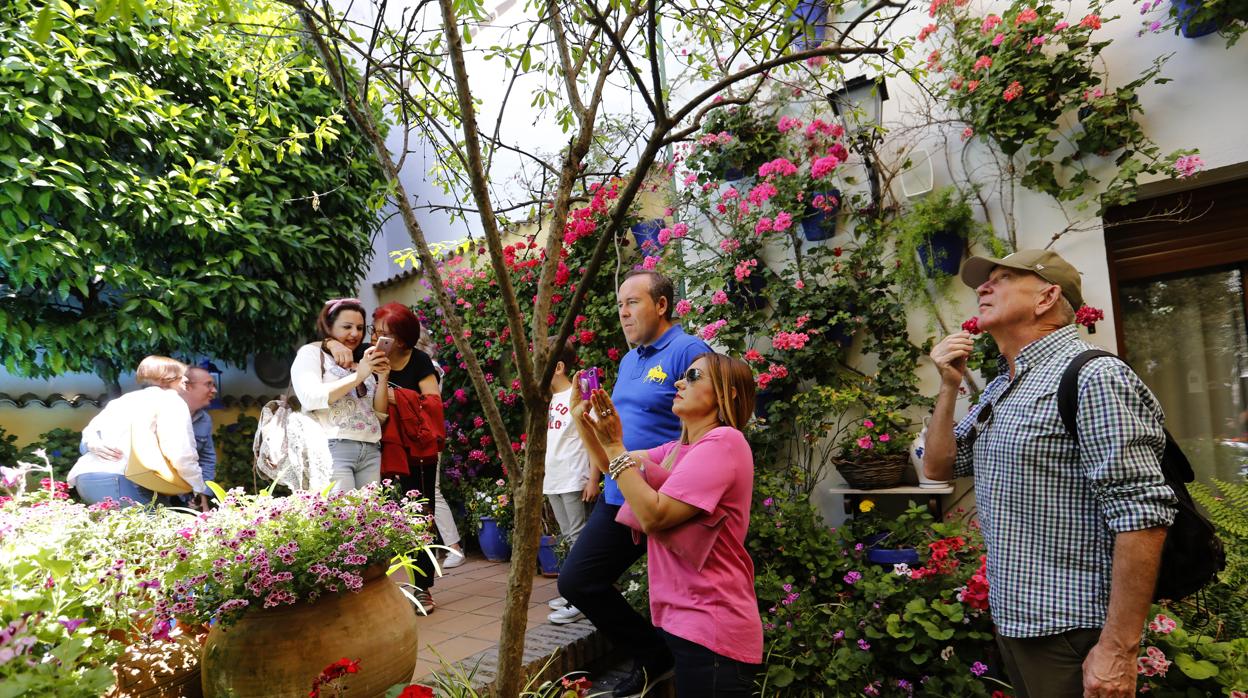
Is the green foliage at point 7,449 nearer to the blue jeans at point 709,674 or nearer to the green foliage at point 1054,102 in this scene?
the blue jeans at point 709,674

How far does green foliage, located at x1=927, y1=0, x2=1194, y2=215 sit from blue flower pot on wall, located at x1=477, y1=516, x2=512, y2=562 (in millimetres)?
4607

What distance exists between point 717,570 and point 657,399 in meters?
0.96

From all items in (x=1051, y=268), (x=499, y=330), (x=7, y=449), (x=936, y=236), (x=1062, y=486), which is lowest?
(x=1062, y=486)

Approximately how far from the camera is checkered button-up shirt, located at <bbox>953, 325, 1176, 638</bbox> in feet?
5.04

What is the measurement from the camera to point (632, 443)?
2.83m

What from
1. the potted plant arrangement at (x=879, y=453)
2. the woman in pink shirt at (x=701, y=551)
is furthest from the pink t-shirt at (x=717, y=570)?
the potted plant arrangement at (x=879, y=453)

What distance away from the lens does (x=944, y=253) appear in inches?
154

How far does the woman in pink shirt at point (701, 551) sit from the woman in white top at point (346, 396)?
72.1 inches

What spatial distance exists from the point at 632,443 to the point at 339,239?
527 centimetres

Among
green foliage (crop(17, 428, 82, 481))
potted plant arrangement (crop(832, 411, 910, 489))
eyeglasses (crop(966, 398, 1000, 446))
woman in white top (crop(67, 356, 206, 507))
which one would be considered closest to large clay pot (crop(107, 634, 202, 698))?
woman in white top (crop(67, 356, 206, 507))

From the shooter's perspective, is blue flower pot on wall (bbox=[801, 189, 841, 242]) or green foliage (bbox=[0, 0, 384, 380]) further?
green foliage (bbox=[0, 0, 384, 380])

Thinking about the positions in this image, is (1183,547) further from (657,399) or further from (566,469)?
(566,469)

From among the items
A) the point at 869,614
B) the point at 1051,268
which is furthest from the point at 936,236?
the point at 869,614

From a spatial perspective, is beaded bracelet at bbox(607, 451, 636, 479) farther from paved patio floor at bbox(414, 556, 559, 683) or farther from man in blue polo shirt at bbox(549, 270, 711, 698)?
paved patio floor at bbox(414, 556, 559, 683)
